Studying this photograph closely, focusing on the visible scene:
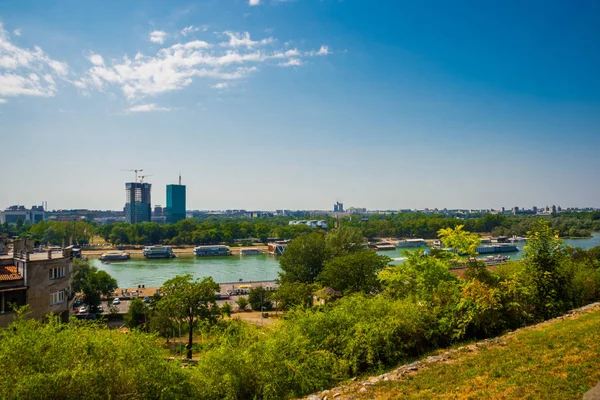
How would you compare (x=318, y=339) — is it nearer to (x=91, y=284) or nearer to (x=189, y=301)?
(x=189, y=301)

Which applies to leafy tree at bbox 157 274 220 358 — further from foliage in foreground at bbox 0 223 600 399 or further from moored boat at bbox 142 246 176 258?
moored boat at bbox 142 246 176 258

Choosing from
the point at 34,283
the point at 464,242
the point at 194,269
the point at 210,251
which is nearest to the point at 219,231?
the point at 210,251

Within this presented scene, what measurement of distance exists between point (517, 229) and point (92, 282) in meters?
101

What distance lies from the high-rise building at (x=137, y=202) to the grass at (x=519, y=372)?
15893 cm

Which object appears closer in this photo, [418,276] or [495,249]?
[418,276]

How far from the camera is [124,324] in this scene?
27.8 meters

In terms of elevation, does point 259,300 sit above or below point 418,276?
A: below

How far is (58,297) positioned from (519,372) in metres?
15.8

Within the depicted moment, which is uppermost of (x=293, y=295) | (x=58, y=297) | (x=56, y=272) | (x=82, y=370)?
(x=56, y=272)

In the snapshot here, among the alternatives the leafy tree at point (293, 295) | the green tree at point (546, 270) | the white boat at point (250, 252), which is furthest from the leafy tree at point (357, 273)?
the white boat at point (250, 252)

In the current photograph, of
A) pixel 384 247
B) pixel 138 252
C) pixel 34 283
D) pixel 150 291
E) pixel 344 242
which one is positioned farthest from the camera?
pixel 384 247

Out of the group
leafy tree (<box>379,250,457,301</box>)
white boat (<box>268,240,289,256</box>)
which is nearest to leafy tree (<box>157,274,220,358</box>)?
leafy tree (<box>379,250,457,301</box>)

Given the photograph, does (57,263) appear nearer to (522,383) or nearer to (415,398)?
(415,398)

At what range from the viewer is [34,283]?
1470 centimetres
